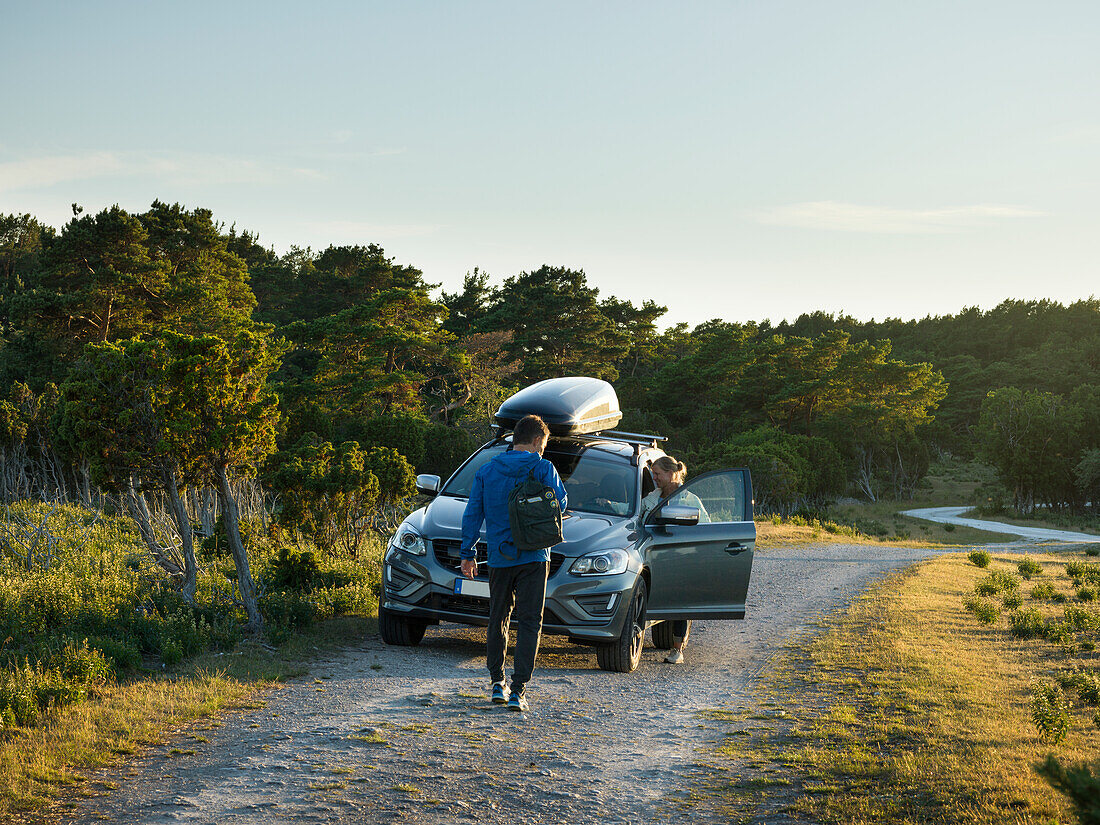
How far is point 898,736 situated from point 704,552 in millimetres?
2818

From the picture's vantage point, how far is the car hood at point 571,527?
766 cm

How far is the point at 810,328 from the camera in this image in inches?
4626

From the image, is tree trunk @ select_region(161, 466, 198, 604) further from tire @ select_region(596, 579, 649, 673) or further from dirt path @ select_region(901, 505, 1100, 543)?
dirt path @ select_region(901, 505, 1100, 543)

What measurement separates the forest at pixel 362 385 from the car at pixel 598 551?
5.67ft

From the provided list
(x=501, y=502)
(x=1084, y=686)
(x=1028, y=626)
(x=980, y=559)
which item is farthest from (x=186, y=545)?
(x=980, y=559)

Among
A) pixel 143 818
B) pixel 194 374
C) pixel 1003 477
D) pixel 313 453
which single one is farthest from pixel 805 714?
pixel 1003 477

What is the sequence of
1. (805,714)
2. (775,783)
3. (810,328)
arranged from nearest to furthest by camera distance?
1. (775,783)
2. (805,714)
3. (810,328)

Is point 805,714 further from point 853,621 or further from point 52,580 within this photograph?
point 52,580

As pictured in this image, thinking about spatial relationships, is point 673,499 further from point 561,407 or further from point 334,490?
point 334,490

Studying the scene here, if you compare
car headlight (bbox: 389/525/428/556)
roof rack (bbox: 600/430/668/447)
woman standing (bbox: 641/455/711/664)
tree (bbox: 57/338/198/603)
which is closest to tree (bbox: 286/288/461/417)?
roof rack (bbox: 600/430/668/447)

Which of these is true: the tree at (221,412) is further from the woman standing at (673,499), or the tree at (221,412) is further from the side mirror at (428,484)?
the woman standing at (673,499)

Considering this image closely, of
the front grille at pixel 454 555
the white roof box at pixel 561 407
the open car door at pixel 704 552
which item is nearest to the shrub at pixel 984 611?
the open car door at pixel 704 552

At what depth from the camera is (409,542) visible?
7.93m

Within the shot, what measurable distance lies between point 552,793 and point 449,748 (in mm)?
846
